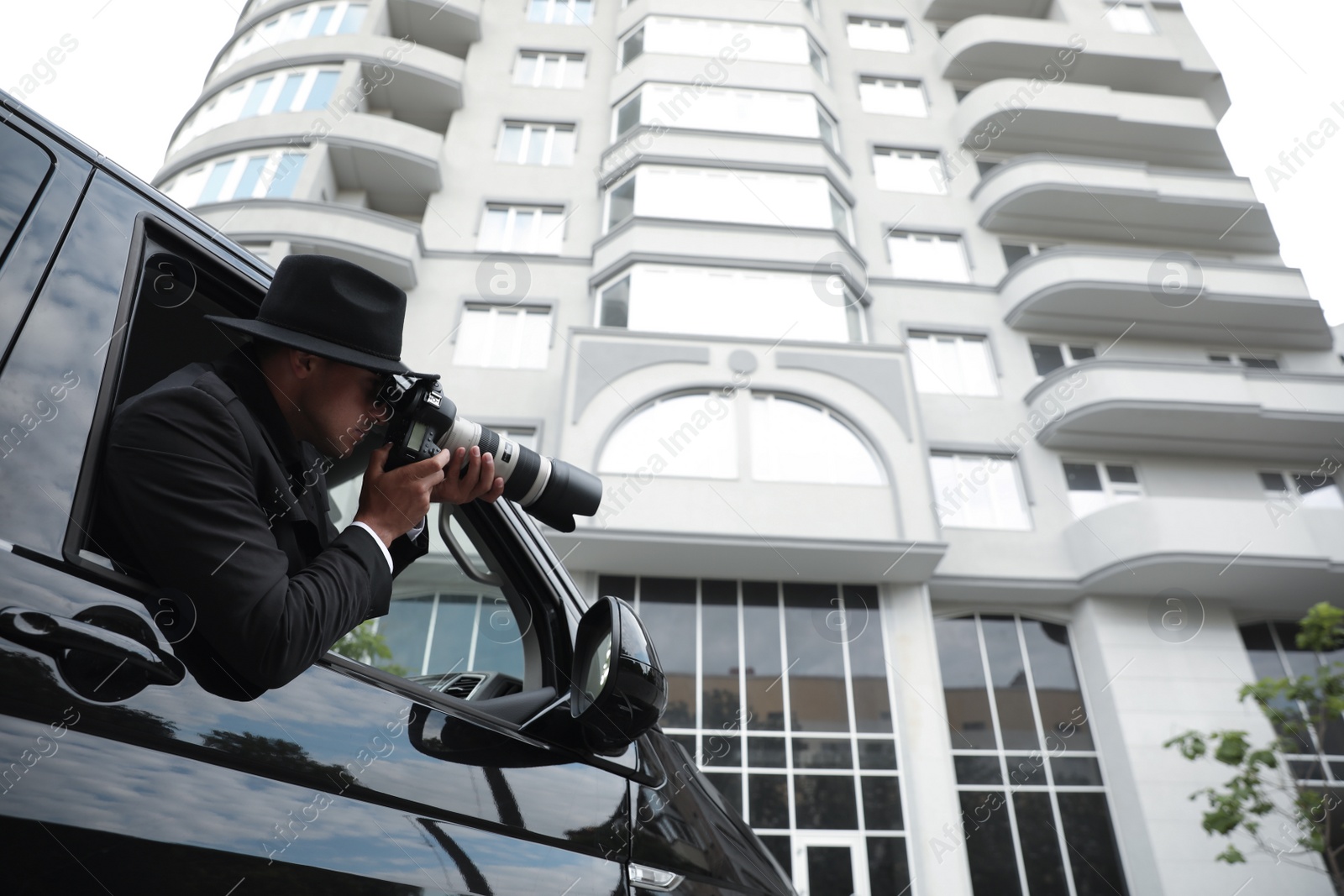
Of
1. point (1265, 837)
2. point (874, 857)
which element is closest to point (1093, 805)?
A: point (1265, 837)

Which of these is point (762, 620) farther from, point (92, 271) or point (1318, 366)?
point (1318, 366)

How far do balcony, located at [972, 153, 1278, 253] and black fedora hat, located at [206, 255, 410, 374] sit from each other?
1766 cm

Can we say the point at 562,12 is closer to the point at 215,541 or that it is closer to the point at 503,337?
A: the point at 503,337

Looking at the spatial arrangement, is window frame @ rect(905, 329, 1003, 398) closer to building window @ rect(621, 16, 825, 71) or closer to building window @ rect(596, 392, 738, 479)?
building window @ rect(596, 392, 738, 479)

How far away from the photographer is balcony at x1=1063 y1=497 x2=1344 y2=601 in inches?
468

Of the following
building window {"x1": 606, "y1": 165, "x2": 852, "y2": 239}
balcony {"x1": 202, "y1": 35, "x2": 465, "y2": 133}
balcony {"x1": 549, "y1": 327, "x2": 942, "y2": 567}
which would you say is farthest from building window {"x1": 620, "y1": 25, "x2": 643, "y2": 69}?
balcony {"x1": 549, "y1": 327, "x2": 942, "y2": 567}

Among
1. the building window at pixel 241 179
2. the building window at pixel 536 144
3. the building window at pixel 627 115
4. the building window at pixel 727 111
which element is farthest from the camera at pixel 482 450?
the building window at pixel 536 144

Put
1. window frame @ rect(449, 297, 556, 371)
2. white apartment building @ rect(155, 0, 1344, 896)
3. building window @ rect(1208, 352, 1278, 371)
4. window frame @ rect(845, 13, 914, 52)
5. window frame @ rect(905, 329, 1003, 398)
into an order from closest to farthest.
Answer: white apartment building @ rect(155, 0, 1344, 896) → window frame @ rect(449, 297, 556, 371) → window frame @ rect(905, 329, 1003, 398) → building window @ rect(1208, 352, 1278, 371) → window frame @ rect(845, 13, 914, 52)

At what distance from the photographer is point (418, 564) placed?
1.70m

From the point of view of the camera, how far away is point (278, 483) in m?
1.14

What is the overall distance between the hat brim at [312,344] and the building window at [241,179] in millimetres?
15220

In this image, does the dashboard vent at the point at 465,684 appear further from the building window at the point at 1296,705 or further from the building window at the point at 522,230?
the building window at the point at 522,230

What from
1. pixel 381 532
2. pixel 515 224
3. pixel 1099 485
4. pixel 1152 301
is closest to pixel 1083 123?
pixel 1152 301

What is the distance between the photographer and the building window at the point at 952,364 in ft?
47.9
